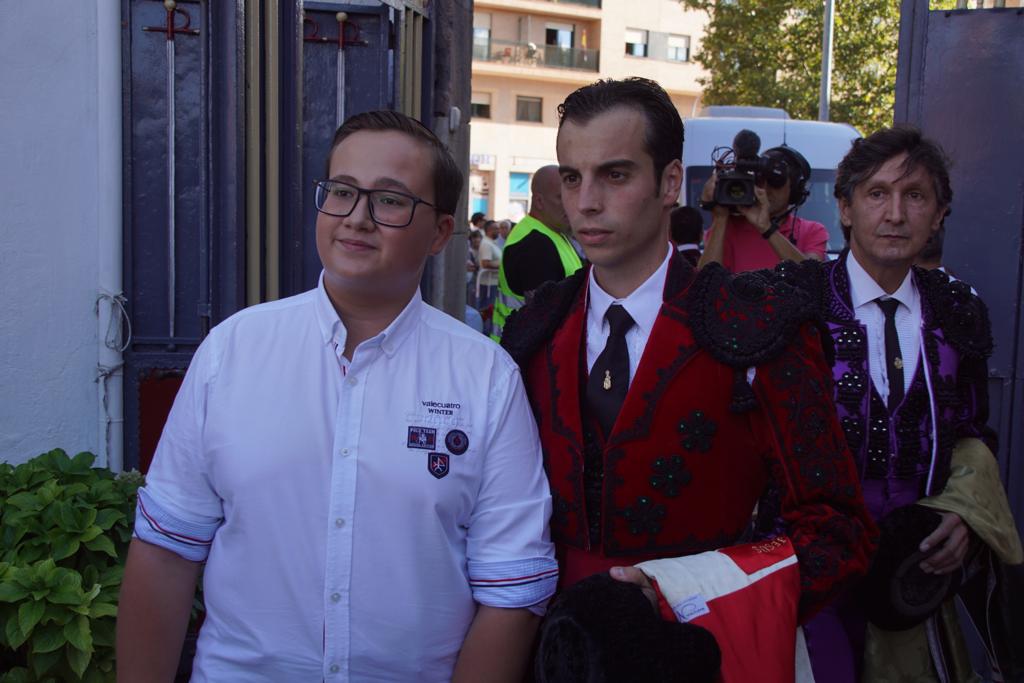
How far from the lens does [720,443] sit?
2.09m

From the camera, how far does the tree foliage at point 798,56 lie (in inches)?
952

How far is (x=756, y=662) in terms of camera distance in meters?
1.83

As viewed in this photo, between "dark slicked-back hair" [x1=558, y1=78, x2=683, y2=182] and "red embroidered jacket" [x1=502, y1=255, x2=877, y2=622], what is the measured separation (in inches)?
11.2

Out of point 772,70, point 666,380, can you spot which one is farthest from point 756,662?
point 772,70

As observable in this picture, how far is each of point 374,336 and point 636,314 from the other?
0.57m

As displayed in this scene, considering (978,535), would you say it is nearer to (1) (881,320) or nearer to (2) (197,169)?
(1) (881,320)

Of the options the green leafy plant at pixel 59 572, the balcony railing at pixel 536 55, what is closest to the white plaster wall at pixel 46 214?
the green leafy plant at pixel 59 572

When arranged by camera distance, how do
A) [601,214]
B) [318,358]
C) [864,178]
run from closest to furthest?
[318,358] → [601,214] → [864,178]

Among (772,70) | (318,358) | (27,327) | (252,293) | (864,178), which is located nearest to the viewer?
(318,358)

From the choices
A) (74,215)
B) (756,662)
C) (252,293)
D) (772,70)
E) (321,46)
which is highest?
(772,70)

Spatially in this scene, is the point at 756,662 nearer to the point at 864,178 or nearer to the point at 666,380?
the point at 666,380

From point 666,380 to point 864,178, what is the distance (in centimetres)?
120

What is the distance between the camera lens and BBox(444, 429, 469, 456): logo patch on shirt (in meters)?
1.93

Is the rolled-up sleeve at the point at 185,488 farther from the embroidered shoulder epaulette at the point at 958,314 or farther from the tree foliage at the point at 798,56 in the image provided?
the tree foliage at the point at 798,56
